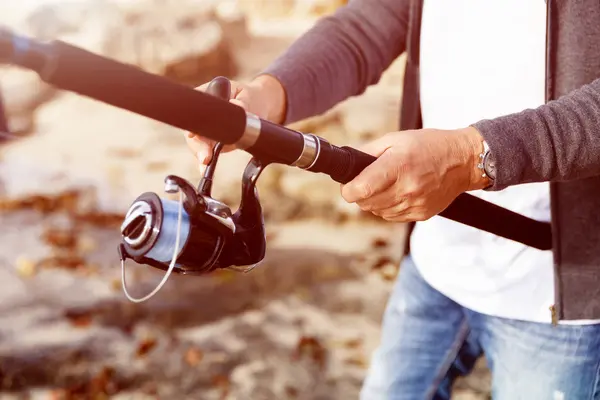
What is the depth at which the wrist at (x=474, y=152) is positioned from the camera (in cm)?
138

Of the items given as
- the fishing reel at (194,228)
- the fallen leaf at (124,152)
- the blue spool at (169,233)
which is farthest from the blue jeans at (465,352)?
the fallen leaf at (124,152)

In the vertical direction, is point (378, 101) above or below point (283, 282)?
above

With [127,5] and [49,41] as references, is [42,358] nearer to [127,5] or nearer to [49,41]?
[49,41]

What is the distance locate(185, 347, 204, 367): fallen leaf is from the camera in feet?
12.9

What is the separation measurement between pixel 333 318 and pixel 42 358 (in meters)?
1.91

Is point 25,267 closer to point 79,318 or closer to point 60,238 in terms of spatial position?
point 60,238

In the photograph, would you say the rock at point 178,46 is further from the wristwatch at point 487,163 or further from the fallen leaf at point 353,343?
the wristwatch at point 487,163

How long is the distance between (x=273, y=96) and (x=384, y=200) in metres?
0.62

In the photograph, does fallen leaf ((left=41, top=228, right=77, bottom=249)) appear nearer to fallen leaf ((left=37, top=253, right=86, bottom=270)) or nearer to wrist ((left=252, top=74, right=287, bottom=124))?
fallen leaf ((left=37, top=253, right=86, bottom=270))

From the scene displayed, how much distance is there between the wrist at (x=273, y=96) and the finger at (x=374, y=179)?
1.81 feet

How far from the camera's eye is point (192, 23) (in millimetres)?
9195

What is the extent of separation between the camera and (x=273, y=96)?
184cm

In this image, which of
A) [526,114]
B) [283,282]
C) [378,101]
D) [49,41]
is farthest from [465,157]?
[378,101]

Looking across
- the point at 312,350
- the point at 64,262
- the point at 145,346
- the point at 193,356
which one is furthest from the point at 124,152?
the point at 312,350
